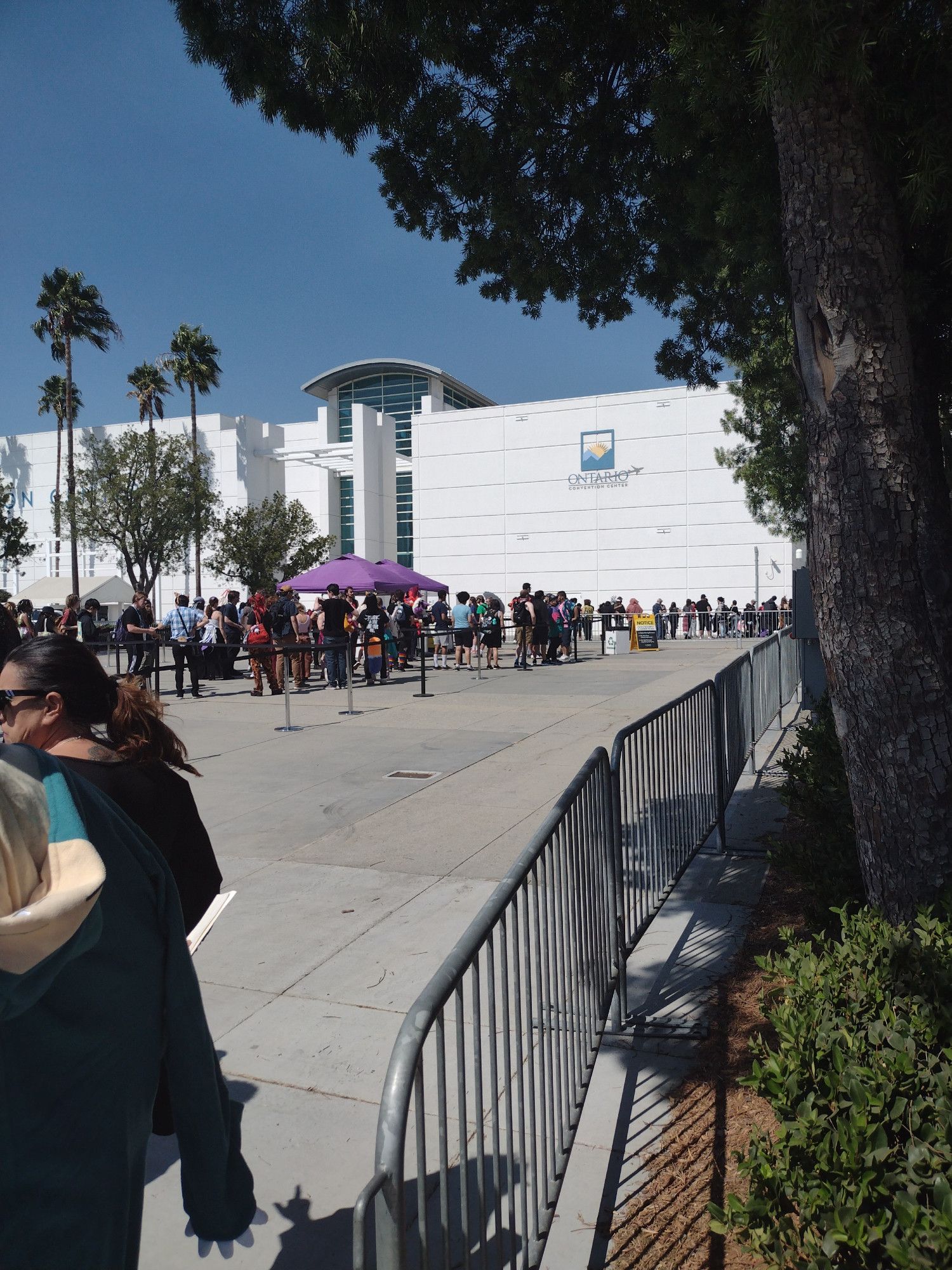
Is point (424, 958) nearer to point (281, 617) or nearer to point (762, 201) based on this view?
point (762, 201)

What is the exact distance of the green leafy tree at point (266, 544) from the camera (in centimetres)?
4700

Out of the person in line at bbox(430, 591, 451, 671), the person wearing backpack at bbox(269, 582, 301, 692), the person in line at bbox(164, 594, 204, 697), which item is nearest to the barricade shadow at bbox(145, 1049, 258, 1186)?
the person in line at bbox(164, 594, 204, 697)

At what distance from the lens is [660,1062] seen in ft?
11.8

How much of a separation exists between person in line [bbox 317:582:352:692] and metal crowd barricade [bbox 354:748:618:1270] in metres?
12.4

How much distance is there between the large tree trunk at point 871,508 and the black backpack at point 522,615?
18.0 m

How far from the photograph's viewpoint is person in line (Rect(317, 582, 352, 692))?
1611 cm

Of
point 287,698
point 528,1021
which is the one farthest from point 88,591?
point 528,1021

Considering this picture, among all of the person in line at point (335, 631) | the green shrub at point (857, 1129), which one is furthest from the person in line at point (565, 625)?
the green shrub at point (857, 1129)

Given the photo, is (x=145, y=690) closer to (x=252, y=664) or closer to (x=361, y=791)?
(x=361, y=791)

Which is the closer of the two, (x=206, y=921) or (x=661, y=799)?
(x=206, y=921)

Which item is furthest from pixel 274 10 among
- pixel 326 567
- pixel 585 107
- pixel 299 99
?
pixel 326 567

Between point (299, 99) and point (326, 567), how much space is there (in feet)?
51.8

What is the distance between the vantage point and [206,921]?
8.71 ft

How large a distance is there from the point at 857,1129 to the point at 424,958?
9.42 feet
